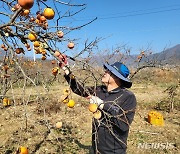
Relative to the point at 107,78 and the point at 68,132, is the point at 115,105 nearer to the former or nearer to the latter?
the point at 107,78

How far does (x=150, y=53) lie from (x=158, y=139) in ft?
11.7

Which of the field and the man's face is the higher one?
the man's face

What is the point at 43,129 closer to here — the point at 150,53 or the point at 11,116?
the point at 11,116

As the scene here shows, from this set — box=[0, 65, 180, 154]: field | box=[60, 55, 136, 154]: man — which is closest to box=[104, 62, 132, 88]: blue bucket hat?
box=[60, 55, 136, 154]: man

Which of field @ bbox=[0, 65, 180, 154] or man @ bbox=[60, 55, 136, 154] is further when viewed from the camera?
field @ bbox=[0, 65, 180, 154]

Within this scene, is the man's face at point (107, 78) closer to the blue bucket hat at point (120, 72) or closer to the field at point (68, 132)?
the blue bucket hat at point (120, 72)

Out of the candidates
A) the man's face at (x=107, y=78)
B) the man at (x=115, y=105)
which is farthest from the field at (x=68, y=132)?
the man's face at (x=107, y=78)

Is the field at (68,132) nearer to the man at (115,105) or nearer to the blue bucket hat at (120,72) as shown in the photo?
the man at (115,105)

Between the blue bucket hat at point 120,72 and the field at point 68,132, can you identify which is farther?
the field at point 68,132

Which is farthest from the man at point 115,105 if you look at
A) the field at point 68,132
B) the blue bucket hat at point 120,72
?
the field at point 68,132

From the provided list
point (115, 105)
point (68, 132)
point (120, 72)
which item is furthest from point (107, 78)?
point (68, 132)

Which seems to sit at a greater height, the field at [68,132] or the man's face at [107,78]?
the man's face at [107,78]

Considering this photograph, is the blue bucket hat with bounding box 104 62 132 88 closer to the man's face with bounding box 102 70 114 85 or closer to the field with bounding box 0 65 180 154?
the man's face with bounding box 102 70 114 85

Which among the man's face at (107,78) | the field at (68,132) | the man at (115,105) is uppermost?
the man's face at (107,78)
